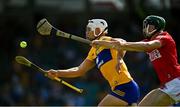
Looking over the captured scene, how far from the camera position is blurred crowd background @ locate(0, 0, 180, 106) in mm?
17469

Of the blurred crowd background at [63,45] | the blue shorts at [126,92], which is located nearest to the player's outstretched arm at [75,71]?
the blue shorts at [126,92]

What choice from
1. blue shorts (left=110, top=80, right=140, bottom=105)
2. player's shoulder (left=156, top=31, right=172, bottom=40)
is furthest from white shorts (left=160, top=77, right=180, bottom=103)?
blue shorts (left=110, top=80, right=140, bottom=105)

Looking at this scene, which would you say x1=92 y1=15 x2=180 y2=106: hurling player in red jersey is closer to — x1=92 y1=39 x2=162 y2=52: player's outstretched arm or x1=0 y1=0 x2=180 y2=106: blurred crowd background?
x1=92 y1=39 x2=162 y2=52: player's outstretched arm

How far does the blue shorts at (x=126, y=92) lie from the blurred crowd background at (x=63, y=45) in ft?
19.8

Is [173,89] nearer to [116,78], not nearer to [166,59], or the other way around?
[166,59]

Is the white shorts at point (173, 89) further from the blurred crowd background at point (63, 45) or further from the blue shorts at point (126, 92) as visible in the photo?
the blurred crowd background at point (63, 45)

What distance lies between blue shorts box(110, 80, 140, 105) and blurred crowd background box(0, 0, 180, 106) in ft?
19.8

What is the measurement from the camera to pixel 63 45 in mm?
18562

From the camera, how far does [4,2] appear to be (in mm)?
18000

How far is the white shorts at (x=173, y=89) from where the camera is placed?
10.6 m

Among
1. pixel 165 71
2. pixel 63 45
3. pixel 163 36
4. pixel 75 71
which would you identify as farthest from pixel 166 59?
pixel 63 45

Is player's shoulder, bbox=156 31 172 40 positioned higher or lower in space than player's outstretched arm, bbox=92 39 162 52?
higher

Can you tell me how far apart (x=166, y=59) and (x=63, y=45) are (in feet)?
26.7

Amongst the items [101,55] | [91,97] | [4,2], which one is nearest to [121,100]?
[101,55]
